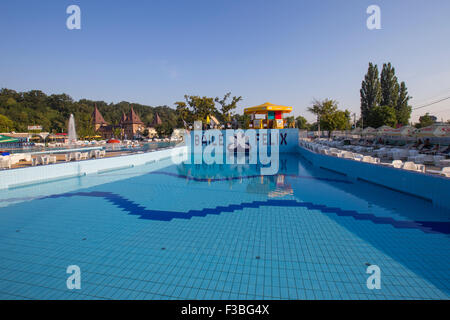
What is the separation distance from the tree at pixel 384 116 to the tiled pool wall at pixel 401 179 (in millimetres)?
23788

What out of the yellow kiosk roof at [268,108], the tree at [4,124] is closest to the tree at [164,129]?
the tree at [4,124]

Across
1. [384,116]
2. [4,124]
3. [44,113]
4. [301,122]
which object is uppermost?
[44,113]

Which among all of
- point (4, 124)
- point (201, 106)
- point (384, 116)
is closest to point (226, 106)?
point (201, 106)

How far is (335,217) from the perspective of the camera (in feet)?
Answer: 14.7

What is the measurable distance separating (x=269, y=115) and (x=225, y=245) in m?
18.0

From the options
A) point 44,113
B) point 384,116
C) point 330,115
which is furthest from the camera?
point 44,113

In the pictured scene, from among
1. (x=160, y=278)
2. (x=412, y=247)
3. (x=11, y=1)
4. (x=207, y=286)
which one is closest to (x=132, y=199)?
(x=160, y=278)

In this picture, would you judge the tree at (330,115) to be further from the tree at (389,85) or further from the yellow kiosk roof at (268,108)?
the tree at (389,85)

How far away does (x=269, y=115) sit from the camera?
20344 mm

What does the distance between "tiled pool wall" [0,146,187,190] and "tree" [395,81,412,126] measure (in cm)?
3112

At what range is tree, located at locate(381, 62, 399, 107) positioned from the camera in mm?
30281

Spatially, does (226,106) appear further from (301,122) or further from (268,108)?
(301,122)

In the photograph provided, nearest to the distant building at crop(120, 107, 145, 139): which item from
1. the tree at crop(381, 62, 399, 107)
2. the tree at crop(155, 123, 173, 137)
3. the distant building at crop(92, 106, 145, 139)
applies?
the distant building at crop(92, 106, 145, 139)

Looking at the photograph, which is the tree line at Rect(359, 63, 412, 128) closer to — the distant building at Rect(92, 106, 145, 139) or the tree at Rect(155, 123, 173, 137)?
the tree at Rect(155, 123, 173, 137)
